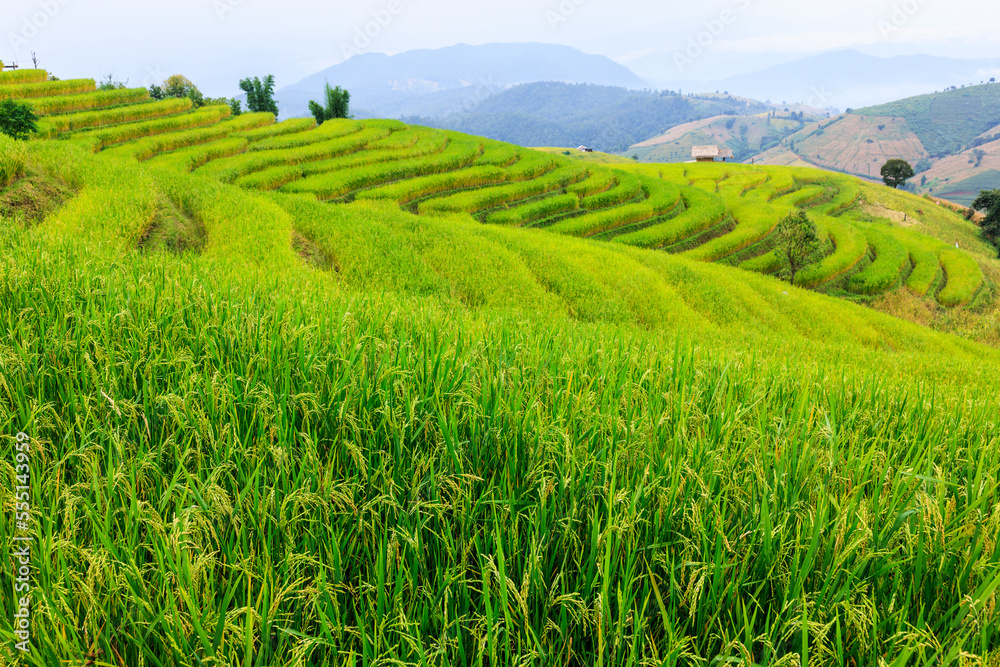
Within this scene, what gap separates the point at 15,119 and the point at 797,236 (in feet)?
156

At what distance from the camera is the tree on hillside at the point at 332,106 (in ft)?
154

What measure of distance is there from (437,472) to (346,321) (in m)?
1.68

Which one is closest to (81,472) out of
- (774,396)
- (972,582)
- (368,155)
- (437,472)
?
(437,472)

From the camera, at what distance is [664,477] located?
178cm

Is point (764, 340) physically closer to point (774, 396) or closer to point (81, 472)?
point (774, 396)

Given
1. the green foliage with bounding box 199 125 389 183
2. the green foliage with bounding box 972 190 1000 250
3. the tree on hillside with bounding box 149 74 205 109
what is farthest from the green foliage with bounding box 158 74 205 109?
the green foliage with bounding box 972 190 1000 250

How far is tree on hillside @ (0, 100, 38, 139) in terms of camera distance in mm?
24594

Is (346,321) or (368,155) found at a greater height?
(368,155)

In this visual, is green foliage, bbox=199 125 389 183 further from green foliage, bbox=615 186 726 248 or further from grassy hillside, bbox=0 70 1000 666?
grassy hillside, bbox=0 70 1000 666

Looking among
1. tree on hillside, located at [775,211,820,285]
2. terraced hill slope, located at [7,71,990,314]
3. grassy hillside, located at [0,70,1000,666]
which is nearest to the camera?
grassy hillside, located at [0,70,1000,666]

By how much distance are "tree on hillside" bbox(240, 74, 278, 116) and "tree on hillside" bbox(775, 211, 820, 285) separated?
54220 mm

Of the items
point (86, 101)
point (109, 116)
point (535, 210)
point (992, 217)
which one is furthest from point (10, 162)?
point (992, 217)

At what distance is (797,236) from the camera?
30375mm

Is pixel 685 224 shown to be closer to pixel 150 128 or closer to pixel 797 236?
pixel 797 236
